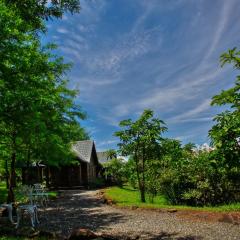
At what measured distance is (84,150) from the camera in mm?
46469

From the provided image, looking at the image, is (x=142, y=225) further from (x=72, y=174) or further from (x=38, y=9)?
(x=72, y=174)

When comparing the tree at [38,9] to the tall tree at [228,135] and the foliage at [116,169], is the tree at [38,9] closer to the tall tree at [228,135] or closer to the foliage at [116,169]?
the tall tree at [228,135]

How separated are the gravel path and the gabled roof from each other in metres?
28.1

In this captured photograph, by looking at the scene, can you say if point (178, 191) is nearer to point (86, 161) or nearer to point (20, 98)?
point (20, 98)

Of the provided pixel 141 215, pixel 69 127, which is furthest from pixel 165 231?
pixel 69 127

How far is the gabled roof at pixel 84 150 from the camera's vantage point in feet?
146

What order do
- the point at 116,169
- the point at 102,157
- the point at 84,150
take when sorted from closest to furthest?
1. the point at 116,169
2. the point at 84,150
3. the point at 102,157

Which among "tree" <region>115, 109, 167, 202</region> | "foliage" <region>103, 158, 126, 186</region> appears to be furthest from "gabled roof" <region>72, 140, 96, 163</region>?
"tree" <region>115, 109, 167, 202</region>

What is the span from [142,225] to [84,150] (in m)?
34.8

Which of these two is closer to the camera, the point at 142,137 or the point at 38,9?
the point at 38,9

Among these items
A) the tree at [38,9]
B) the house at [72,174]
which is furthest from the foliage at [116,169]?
the tree at [38,9]

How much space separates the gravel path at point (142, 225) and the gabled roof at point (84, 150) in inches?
1105

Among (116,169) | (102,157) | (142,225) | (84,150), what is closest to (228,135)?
(142,225)

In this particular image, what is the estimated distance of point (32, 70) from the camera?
503 inches
